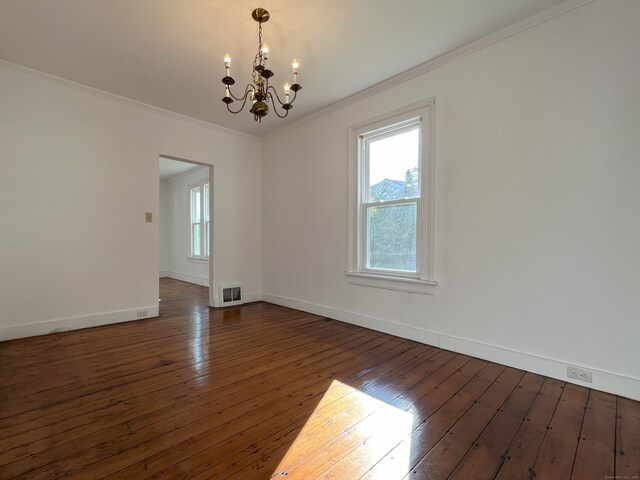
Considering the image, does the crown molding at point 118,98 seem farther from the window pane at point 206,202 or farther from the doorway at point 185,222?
the window pane at point 206,202

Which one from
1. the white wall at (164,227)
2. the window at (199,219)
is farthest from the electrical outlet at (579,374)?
the white wall at (164,227)

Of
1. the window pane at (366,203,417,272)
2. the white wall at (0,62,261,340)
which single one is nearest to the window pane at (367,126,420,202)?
→ the window pane at (366,203,417,272)

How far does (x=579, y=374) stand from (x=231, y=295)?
4344 mm

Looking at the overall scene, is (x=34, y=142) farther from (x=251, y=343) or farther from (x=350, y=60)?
(x=350, y=60)

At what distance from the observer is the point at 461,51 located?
279cm

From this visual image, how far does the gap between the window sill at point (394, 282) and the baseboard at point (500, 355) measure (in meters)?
0.40

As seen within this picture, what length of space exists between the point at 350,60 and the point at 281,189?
234 centimetres

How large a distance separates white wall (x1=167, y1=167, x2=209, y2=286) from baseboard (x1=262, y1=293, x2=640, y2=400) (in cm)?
450

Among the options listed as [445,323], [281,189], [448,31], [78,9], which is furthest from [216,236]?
[448,31]

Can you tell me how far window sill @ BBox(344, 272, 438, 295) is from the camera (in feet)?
9.98

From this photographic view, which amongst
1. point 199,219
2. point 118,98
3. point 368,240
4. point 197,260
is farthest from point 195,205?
point 368,240

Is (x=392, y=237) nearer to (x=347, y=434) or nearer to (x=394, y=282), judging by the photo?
(x=394, y=282)

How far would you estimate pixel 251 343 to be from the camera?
3107 millimetres

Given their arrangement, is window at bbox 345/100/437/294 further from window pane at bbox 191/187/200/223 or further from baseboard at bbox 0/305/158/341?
window pane at bbox 191/187/200/223
